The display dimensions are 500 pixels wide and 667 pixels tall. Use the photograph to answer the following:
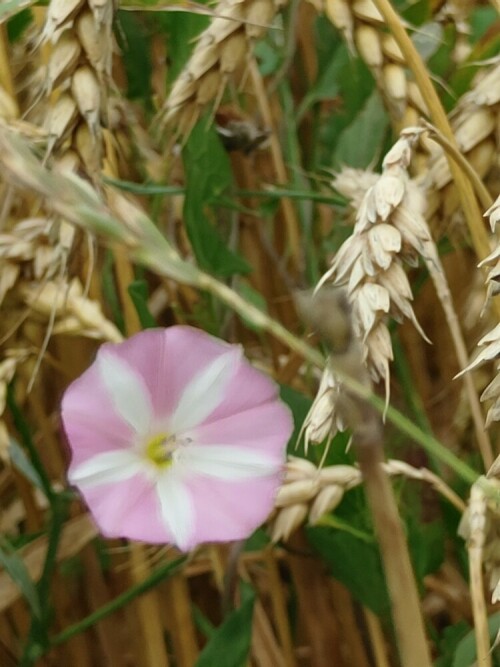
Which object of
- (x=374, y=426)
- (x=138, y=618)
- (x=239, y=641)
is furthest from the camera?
(x=138, y=618)

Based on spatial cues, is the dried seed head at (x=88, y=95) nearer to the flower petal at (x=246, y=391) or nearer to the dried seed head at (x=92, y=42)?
the dried seed head at (x=92, y=42)

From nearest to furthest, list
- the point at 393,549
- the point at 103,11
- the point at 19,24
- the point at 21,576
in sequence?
1. the point at 393,549
2. the point at 103,11
3. the point at 21,576
4. the point at 19,24

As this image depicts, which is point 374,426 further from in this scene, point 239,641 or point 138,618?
point 138,618

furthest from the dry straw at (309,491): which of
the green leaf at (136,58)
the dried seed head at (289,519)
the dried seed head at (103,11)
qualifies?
the green leaf at (136,58)

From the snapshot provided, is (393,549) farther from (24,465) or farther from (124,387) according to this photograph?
(24,465)

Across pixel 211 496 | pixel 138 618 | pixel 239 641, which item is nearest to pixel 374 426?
pixel 211 496

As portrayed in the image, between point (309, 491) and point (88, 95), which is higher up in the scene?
point (88, 95)

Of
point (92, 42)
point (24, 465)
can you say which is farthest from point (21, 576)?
point (92, 42)
